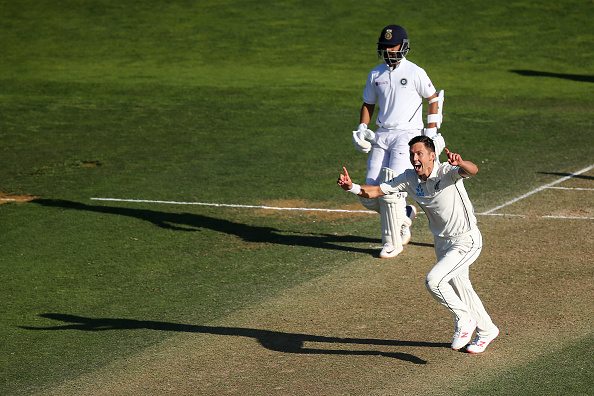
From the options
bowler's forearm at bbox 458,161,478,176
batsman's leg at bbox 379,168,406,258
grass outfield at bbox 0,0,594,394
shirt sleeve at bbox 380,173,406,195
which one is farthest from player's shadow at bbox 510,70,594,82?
bowler's forearm at bbox 458,161,478,176

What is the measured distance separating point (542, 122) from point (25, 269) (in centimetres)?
1275

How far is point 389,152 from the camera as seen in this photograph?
10039mm

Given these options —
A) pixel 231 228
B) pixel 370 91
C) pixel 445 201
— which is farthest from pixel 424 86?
pixel 231 228

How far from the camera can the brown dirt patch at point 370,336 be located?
6.71 m

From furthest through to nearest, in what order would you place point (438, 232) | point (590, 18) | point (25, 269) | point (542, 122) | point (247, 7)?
point (247, 7)
point (590, 18)
point (542, 122)
point (25, 269)
point (438, 232)

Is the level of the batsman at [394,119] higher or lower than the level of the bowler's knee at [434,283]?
higher

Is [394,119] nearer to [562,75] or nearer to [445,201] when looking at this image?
[445,201]

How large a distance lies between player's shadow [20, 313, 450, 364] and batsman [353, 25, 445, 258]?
2.60m

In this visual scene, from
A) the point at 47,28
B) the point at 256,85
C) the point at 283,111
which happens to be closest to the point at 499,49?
the point at 256,85

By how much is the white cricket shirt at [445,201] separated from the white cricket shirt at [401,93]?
2907mm

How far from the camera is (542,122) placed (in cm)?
1819

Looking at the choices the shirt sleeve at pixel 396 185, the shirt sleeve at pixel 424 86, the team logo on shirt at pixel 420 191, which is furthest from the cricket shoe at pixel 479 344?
the shirt sleeve at pixel 424 86

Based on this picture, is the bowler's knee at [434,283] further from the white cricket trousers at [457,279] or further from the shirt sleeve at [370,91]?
the shirt sleeve at [370,91]

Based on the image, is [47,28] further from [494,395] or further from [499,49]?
[494,395]
